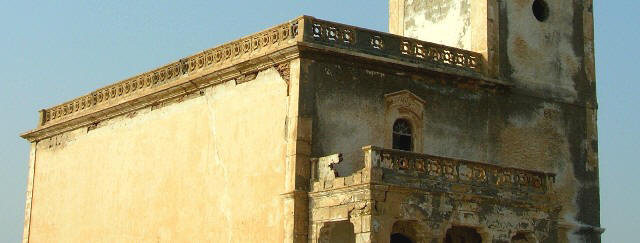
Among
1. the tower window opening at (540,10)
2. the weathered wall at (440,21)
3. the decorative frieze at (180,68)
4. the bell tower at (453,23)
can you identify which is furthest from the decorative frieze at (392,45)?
the tower window opening at (540,10)

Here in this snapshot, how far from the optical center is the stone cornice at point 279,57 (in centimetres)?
2297

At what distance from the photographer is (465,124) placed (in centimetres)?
2473

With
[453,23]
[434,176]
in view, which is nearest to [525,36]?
[453,23]

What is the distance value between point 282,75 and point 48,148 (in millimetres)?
11315

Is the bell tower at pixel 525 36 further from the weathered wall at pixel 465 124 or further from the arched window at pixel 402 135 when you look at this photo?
the arched window at pixel 402 135

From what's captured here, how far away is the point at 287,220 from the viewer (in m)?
22.0

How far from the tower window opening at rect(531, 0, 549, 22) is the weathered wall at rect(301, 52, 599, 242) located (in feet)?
6.68

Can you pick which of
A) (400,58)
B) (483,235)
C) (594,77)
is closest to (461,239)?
(483,235)

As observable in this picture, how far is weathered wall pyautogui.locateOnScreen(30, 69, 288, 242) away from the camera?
23.2 metres

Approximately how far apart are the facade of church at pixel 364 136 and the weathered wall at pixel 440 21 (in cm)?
4

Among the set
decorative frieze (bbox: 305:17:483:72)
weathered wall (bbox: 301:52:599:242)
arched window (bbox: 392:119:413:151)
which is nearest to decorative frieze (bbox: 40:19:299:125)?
decorative frieze (bbox: 305:17:483:72)

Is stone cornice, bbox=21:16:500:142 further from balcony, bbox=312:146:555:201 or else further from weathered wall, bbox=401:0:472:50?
balcony, bbox=312:146:555:201

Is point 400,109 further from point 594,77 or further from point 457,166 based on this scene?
point 594,77

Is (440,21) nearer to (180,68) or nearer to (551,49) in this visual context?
(551,49)
